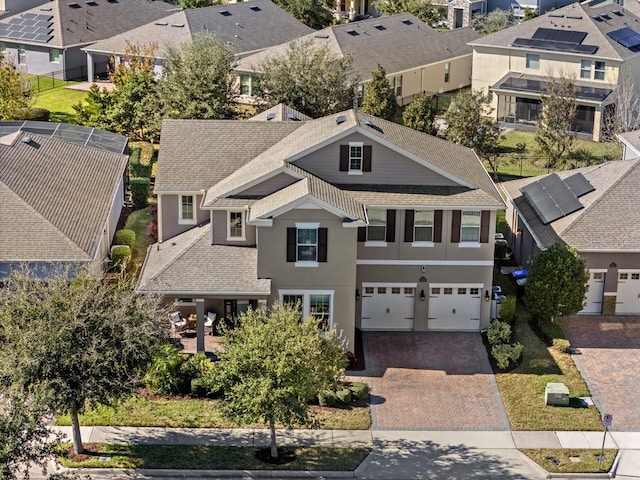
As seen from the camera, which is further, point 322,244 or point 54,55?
point 54,55

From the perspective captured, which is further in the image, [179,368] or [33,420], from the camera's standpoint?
[179,368]

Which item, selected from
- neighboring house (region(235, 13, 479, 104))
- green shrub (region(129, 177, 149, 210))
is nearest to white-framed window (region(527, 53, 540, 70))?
neighboring house (region(235, 13, 479, 104))

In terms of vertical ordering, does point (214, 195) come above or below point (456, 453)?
above

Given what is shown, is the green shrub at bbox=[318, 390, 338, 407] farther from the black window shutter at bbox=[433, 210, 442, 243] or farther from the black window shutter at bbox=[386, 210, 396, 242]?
the black window shutter at bbox=[433, 210, 442, 243]

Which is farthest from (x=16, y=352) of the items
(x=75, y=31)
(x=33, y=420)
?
(x=75, y=31)

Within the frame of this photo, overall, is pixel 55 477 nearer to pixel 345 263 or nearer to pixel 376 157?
pixel 345 263

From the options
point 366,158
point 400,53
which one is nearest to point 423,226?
point 366,158

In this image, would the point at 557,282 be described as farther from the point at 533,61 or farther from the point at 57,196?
the point at 533,61
